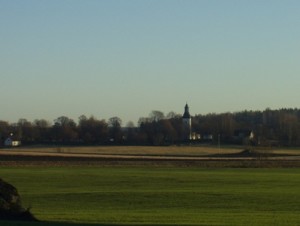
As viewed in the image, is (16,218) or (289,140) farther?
(289,140)

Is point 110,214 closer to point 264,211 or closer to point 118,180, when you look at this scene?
point 264,211

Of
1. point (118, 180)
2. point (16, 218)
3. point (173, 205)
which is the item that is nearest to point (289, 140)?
point (118, 180)

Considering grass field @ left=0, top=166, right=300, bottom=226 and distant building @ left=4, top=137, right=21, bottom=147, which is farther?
distant building @ left=4, top=137, right=21, bottom=147

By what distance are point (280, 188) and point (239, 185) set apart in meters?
3.80

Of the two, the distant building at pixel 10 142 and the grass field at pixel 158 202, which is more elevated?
the distant building at pixel 10 142

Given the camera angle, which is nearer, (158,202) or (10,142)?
(158,202)

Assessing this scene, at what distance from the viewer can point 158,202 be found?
35.3 m

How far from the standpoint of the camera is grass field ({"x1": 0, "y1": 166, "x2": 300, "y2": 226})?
989 inches

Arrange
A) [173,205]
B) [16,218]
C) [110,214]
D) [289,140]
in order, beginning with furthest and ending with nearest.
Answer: [289,140]
[173,205]
[110,214]
[16,218]

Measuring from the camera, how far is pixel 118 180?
182 feet

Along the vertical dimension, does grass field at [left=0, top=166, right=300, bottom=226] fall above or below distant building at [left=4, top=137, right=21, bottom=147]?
below

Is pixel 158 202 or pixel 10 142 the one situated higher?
pixel 10 142

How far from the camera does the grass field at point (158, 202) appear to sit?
82.5 ft

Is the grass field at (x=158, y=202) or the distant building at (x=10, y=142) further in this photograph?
the distant building at (x=10, y=142)
